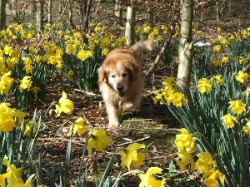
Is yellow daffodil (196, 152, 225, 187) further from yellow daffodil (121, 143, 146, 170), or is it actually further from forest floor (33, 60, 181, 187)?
forest floor (33, 60, 181, 187)

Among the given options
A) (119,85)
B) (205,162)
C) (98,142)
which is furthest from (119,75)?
(205,162)

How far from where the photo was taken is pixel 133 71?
477cm

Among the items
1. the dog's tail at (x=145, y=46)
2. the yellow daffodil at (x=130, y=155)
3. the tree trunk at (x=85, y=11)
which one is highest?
the tree trunk at (x=85, y=11)

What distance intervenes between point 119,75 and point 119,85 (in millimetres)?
170

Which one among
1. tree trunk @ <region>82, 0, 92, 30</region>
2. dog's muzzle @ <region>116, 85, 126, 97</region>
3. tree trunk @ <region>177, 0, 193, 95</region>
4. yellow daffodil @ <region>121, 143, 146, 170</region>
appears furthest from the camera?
tree trunk @ <region>82, 0, 92, 30</region>

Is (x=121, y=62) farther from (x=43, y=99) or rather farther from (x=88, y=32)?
(x=88, y=32)

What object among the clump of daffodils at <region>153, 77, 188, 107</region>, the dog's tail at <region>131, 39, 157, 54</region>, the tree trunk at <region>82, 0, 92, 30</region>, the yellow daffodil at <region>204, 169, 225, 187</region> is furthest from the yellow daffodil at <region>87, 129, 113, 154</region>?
the tree trunk at <region>82, 0, 92, 30</region>

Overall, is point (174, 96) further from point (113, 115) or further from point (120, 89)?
point (113, 115)

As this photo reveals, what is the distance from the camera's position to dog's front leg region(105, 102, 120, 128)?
4535 millimetres

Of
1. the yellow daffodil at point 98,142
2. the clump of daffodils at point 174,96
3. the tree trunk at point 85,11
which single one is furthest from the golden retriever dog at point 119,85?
the tree trunk at point 85,11

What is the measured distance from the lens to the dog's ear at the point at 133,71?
471 cm

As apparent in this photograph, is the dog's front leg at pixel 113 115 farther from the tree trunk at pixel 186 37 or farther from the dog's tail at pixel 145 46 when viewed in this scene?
the dog's tail at pixel 145 46

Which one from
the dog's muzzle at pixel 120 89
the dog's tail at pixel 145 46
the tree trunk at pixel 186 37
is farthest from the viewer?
the dog's tail at pixel 145 46

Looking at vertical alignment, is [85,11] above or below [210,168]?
above
